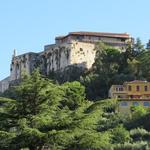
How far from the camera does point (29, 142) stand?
15.1 m

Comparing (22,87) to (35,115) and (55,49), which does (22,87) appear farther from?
(55,49)

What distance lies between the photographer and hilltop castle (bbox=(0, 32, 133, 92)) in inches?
3295

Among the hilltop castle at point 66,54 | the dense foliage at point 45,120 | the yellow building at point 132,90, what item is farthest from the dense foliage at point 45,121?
the hilltop castle at point 66,54

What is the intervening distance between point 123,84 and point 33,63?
75.9 ft

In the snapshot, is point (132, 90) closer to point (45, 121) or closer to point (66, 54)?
point (66, 54)

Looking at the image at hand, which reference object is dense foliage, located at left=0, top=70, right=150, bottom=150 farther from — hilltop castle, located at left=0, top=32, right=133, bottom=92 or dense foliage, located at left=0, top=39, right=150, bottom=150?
hilltop castle, located at left=0, top=32, right=133, bottom=92

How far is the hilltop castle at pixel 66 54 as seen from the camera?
83688 mm

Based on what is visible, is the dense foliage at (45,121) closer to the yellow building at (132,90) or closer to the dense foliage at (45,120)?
the dense foliage at (45,120)

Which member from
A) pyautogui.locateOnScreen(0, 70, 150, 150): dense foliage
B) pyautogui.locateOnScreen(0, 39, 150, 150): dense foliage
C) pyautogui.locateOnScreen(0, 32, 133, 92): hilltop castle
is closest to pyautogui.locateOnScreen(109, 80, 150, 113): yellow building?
pyautogui.locateOnScreen(0, 32, 133, 92): hilltop castle

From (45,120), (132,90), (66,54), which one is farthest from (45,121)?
(66,54)

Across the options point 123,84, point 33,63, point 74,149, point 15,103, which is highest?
point 33,63

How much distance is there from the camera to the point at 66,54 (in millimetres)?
83750

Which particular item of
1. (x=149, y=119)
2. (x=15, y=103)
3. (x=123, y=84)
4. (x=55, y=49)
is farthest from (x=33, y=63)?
(x=15, y=103)

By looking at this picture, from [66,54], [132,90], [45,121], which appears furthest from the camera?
[66,54]
